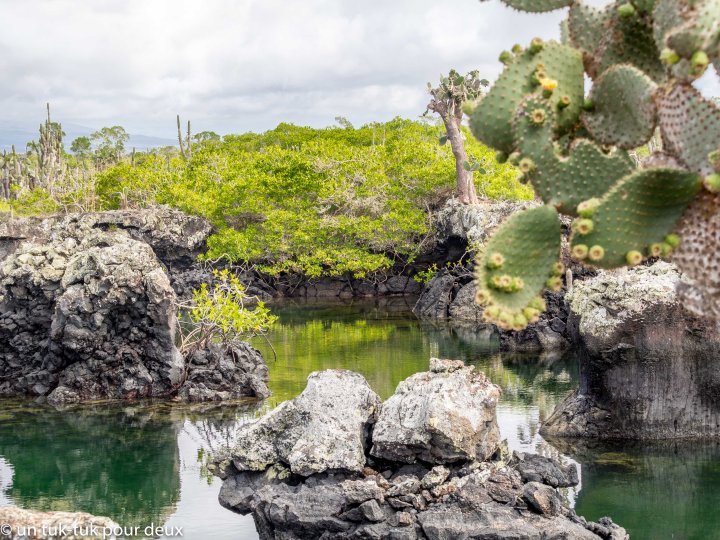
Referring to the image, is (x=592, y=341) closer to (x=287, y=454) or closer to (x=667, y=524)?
(x=667, y=524)

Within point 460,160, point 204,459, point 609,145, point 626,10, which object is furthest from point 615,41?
point 460,160

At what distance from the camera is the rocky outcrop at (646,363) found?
548 inches

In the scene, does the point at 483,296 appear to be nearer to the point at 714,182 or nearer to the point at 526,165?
the point at 526,165

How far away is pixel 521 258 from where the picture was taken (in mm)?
4547

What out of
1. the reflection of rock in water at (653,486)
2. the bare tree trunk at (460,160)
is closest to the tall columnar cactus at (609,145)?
the reflection of rock in water at (653,486)

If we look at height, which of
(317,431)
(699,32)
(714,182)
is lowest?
(317,431)

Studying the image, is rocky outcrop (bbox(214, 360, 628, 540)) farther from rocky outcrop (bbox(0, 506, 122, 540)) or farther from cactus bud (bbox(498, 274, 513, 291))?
cactus bud (bbox(498, 274, 513, 291))

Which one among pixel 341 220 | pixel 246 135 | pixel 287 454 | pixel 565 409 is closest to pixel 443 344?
pixel 565 409

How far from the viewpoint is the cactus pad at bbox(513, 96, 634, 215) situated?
15.3 ft

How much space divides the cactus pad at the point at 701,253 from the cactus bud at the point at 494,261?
0.93m

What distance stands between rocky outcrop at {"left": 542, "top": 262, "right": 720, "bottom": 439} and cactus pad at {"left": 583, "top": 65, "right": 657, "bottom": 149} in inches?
374

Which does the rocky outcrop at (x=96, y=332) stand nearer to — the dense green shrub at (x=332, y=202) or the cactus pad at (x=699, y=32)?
the cactus pad at (x=699, y=32)

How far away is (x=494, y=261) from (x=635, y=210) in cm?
75

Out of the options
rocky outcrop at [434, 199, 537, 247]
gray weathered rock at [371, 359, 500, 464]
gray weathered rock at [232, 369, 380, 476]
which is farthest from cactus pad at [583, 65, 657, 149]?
rocky outcrop at [434, 199, 537, 247]
